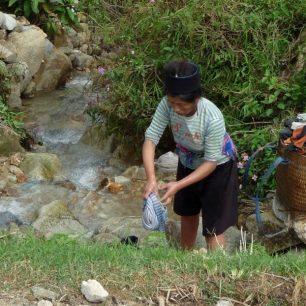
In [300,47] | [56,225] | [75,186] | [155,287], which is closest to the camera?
[155,287]

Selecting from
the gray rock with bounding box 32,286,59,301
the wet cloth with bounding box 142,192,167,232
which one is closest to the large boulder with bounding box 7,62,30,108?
the wet cloth with bounding box 142,192,167,232

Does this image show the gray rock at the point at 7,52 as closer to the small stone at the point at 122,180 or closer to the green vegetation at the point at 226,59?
the green vegetation at the point at 226,59

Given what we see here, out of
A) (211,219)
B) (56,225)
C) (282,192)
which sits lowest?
(56,225)

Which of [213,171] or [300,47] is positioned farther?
[300,47]

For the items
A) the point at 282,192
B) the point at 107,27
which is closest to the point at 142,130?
the point at 107,27

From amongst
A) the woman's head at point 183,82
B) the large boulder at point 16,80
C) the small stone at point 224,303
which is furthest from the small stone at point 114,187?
the small stone at point 224,303

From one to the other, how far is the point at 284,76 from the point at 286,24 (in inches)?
27.7

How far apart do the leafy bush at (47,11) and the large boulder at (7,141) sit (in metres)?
3.71

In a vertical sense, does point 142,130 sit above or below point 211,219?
below

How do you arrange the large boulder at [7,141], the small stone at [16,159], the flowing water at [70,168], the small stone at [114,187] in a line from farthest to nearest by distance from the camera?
the large boulder at [7,141] → the small stone at [16,159] → the small stone at [114,187] → the flowing water at [70,168]

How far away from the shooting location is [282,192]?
4.93m

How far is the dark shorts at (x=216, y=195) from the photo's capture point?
12.9 feet

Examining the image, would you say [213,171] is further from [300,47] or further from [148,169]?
[300,47]

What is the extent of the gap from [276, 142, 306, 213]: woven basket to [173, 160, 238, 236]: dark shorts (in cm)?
69
